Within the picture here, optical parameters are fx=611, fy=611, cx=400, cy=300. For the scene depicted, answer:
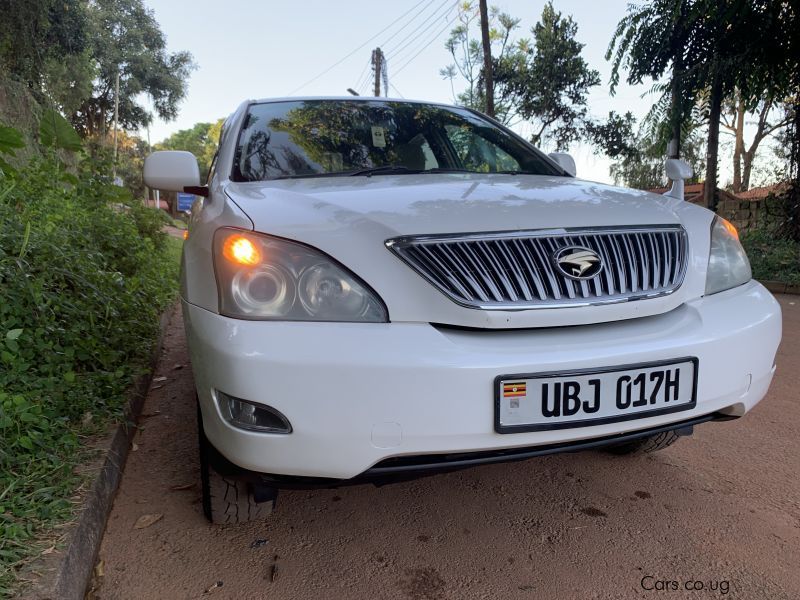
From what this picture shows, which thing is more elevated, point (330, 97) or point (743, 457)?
point (330, 97)

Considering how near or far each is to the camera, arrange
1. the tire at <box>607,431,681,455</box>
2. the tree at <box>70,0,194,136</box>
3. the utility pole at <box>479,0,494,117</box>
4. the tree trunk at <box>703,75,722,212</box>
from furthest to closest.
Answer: the tree at <box>70,0,194,136</box>, the utility pole at <box>479,0,494,117</box>, the tree trunk at <box>703,75,722,212</box>, the tire at <box>607,431,681,455</box>

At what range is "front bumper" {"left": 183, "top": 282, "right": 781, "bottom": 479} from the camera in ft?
4.40

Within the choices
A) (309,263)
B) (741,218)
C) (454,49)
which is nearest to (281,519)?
(309,263)

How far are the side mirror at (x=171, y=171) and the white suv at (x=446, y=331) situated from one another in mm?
639

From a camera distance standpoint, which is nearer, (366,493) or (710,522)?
(710,522)

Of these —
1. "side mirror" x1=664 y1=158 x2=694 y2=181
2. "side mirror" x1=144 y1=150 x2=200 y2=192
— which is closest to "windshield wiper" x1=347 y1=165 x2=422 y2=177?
"side mirror" x1=144 y1=150 x2=200 y2=192

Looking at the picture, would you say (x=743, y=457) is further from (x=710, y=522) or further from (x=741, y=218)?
(x=741, y=218)

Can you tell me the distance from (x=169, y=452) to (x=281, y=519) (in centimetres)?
77

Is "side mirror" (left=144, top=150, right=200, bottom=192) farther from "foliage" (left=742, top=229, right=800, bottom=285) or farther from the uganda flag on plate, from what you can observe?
"foliage" (left=742, top=229, right=800, bottom=285)

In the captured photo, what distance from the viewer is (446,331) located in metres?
1.44

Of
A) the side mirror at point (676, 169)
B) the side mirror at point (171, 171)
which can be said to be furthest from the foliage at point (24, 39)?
the side mirror at point (676, 169)

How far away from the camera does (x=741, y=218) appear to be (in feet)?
39.3

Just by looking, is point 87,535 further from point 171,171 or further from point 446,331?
point 171,171

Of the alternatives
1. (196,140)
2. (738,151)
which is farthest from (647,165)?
(196,140)
